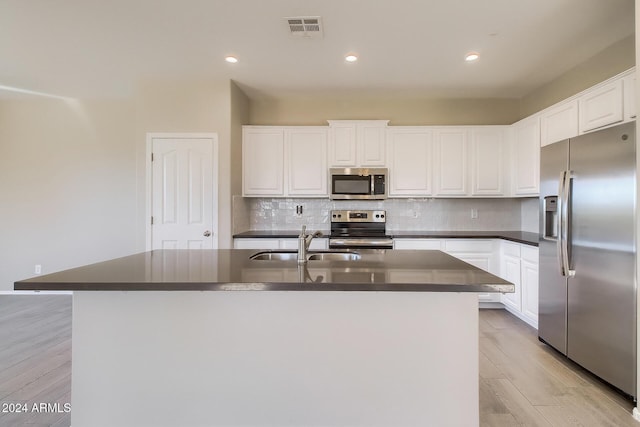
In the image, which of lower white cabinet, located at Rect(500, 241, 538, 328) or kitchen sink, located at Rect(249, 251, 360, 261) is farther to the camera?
lower white cabinet, located at Rect(500, 241, 538, 328)

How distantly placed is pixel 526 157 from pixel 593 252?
178cm

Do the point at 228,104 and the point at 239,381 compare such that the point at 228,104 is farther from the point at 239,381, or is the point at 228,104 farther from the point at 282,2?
the point at 239,381

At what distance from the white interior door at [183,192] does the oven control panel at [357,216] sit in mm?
1602

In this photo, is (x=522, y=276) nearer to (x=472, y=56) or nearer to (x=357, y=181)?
(x=357, y=181)

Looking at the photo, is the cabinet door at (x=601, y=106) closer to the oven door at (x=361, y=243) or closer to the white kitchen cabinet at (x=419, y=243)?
the white kitchen cabinet at (x=419, y=243)

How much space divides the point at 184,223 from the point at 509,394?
138 inches

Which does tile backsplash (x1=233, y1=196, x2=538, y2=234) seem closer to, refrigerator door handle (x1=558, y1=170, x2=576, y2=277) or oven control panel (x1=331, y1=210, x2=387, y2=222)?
oven control panel (x1=331, y1=210, x2=387, y2=222)

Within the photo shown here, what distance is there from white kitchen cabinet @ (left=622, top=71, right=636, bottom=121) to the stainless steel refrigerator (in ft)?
1.32

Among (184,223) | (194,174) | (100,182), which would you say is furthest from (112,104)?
(184,223)

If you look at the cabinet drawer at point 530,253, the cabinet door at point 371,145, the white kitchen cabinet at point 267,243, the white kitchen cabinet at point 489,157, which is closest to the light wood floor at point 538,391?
the cabinet drawer at point 530,253

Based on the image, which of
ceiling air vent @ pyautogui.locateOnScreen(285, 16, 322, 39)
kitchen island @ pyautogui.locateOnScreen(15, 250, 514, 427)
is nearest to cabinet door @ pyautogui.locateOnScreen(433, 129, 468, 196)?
ceiling air vent @ pyautogui.locateOnScreen(285, 16, 322, 39)

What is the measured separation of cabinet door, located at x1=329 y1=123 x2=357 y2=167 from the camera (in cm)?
407

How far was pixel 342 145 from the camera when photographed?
4074mm

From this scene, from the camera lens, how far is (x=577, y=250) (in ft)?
7.70
